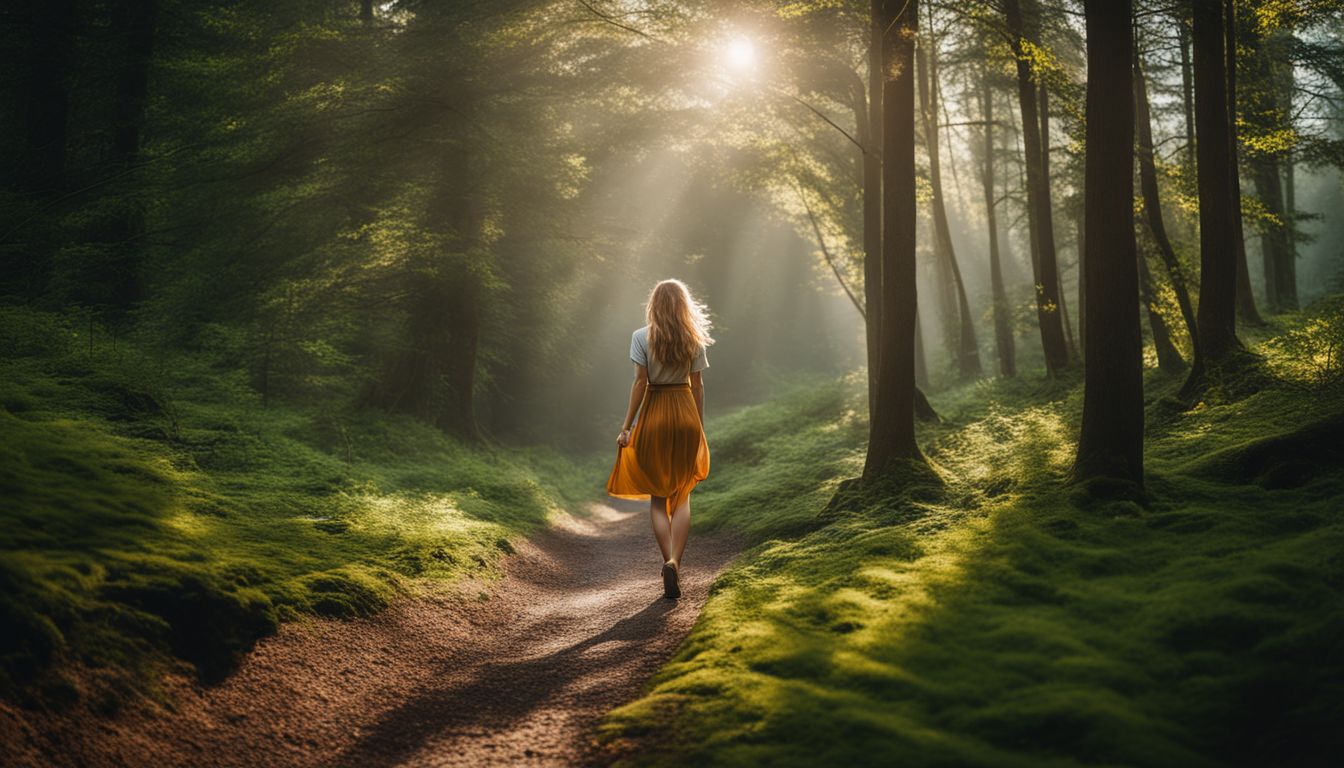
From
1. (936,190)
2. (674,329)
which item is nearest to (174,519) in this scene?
(674,329)

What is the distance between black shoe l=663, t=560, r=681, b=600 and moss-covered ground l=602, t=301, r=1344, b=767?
1.36 ft

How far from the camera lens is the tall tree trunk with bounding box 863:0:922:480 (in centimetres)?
900

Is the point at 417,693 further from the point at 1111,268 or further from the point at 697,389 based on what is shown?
the point at 1111,268

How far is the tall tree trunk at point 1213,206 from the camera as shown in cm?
993

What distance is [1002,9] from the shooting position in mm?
11953

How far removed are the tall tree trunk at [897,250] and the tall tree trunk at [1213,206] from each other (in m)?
4.11

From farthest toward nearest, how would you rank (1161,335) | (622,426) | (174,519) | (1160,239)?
(1161,335) < (622,426) < (1160,239) < (174,519)

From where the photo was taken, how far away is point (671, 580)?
657cm

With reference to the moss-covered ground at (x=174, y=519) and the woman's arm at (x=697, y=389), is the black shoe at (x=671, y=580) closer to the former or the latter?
the woman's arm at (x=697, y=389)

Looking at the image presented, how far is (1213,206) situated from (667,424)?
850 centimetres

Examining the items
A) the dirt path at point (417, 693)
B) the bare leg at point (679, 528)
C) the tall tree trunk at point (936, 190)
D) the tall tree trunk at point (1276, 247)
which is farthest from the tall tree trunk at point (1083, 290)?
the dirt path at point (417, 693)

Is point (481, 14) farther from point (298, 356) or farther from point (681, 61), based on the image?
point (298, 356)

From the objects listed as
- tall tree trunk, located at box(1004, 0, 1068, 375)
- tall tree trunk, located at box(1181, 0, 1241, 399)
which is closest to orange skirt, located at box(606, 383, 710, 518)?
tall tree trunk, located at box(1181, 0, 1241, 399)

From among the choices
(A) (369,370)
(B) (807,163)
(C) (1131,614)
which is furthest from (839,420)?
(C) (1131,614)
